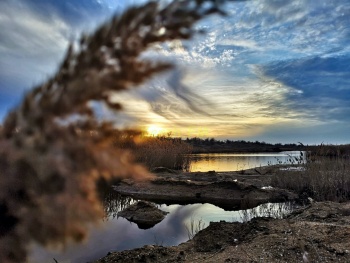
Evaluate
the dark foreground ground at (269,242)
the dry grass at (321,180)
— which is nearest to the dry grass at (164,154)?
the dry grass at (321,180)

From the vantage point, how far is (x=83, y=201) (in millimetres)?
1022

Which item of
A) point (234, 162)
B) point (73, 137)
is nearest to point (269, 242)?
point (73, 137)

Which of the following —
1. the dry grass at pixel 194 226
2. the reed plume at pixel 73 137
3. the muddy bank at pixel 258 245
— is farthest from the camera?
the dry grass at pixel 194 226

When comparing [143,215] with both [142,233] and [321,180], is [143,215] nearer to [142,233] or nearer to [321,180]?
[142,233]

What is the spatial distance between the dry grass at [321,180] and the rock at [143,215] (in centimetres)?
668

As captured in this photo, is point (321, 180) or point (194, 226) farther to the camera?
point (321, 180)

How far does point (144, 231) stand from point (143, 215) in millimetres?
1257

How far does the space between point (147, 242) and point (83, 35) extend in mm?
9026

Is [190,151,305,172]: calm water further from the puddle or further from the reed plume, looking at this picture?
the reed plume

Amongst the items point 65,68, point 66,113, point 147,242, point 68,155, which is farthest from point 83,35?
point 147,242

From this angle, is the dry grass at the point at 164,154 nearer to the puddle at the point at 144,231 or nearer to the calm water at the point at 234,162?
the calm water at the point at 234,162

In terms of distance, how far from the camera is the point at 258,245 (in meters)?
6.59

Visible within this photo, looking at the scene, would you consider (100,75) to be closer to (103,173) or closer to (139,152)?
(103,173)

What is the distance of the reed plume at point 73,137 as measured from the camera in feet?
3.08
